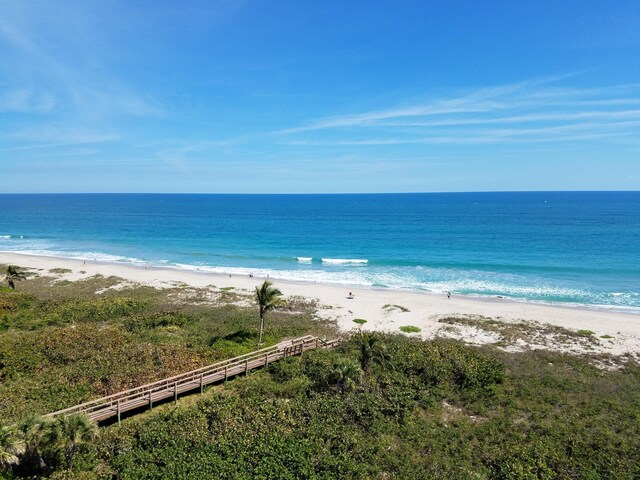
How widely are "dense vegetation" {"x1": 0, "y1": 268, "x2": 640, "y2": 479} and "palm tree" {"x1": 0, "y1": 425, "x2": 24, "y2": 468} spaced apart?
1.06 ft

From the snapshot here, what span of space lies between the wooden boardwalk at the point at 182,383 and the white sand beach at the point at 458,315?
28.2 feet

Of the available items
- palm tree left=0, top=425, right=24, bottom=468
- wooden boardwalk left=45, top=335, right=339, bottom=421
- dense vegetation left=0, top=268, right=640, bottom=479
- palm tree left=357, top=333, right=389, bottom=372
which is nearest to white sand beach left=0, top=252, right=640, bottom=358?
dense vegetation left=0, top=268, right=640, bottom=479

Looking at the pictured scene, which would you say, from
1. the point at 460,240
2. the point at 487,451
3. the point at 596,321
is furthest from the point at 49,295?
the point at 460,240

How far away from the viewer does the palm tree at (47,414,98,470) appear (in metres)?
14.3

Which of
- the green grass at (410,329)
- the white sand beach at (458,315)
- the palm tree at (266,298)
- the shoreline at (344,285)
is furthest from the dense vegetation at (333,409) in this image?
the shoreline at (344,285)

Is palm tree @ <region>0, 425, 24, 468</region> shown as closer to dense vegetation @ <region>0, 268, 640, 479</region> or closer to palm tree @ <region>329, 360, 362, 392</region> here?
dense vegetation @ <region>0, 268, 640, 479</region>

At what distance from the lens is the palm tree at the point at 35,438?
14102 millimetres

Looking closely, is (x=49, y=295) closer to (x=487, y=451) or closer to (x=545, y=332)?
(x=487, y=451)

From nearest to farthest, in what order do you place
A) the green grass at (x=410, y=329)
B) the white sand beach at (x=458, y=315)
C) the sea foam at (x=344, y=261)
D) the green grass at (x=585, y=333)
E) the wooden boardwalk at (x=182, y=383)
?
the wooden boardwalk at (x=182, y=383) → the white sand beach at (x=458, y=315) → the green grass at (x=585, y=333) → the green grass at (x=410, y=329) → the sea foam at (x=344, y=261)

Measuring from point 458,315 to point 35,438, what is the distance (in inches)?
1303

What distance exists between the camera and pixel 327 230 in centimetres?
10831

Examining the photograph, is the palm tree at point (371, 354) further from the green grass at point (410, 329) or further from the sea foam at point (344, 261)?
the sea foam at point (344, 261)

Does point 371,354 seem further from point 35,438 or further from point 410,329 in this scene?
point 35,438

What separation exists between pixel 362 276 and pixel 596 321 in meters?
28.8
